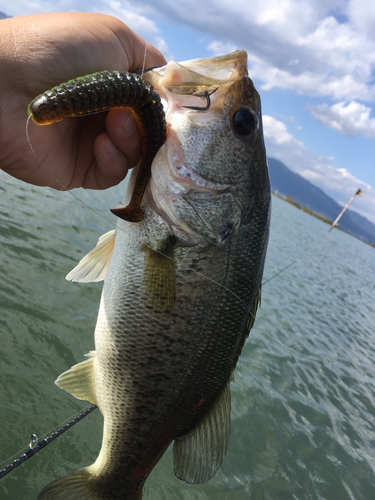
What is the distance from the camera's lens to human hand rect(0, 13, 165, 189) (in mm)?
1770

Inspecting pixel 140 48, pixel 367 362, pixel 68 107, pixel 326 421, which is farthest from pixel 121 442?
pixel 367 362

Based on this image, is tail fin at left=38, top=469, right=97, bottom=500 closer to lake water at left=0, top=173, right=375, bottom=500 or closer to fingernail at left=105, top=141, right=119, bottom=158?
lake water at left=0, top=173, right=375, bottom=500

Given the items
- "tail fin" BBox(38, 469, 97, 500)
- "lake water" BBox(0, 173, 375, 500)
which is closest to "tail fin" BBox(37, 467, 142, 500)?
"tail fin" BBox(38, 469, 97, 500)

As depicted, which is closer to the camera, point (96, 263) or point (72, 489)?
point (72, 489)

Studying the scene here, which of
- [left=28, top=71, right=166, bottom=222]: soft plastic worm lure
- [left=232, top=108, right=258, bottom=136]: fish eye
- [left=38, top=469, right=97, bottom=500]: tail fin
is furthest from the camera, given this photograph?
[left=38, top=469, right=97, bottom=500]: tail fin

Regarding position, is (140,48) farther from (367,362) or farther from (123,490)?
(367,362)

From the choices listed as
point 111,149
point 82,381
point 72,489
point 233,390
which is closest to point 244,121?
point 111,149

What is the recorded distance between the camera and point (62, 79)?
1853 mm

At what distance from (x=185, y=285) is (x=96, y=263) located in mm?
735

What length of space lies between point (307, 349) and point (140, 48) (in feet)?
27.4

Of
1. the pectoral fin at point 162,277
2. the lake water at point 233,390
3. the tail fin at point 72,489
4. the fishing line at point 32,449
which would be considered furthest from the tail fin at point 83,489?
the lake water at point 233,390

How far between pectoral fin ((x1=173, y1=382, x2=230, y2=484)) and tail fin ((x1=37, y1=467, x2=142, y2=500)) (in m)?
0.40

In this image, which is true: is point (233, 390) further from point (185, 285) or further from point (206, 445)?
point (185, 285)

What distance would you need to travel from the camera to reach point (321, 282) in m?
16.6
